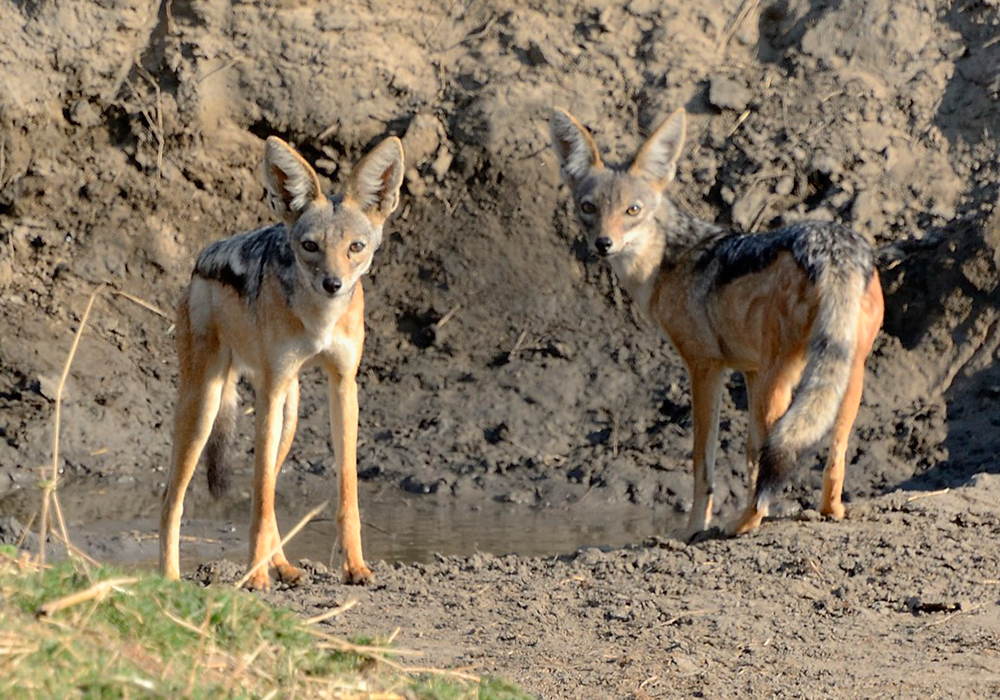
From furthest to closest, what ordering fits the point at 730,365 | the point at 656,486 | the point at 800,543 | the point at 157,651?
the point at 656,486, the point at 730,365, the point at 800,543, the point at 157,651

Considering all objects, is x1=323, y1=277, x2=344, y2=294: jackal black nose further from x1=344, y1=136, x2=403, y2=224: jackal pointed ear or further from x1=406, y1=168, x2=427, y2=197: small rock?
x1=406, y1=168, x2=427, y2=197: small rock

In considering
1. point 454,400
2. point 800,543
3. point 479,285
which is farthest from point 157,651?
point 479,285

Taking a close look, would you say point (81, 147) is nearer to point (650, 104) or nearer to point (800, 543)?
point (650, 104)

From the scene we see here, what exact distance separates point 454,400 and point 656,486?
6.35 ft

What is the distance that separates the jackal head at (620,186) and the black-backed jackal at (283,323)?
2.24m

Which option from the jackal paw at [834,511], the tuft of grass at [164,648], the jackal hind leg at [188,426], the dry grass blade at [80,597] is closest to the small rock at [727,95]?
the jackal paw at [834,511]

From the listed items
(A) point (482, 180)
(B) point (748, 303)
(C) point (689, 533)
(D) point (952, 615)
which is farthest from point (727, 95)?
(D) point (952, 615)

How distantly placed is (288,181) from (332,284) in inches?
28.1

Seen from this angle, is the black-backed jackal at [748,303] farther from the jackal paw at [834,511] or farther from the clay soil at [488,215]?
the clay soil at [488,215]

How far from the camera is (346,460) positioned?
7.43 meters

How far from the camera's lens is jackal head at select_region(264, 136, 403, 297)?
709 cm

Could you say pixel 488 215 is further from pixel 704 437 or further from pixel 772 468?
pixel 772 468

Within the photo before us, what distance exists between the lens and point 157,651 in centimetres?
409

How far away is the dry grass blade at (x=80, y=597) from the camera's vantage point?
3855mm
